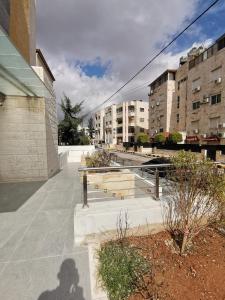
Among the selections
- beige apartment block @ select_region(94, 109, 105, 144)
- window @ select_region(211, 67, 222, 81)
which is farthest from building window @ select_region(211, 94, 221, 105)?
beige apartment block @ select_region(94, 109, 105, 144)

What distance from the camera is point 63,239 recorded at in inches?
131

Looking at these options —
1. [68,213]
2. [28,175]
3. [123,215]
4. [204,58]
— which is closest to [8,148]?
[28,175]

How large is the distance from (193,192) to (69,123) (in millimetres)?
23873

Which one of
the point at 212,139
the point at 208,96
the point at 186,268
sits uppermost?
the point at 208,96

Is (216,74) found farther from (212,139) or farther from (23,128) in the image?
(23,128)

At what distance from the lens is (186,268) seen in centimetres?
274

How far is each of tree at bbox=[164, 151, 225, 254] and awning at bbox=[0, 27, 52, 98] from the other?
3670 mm

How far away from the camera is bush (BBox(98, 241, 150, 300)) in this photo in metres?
2.35

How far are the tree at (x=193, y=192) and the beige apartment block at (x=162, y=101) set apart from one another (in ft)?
103

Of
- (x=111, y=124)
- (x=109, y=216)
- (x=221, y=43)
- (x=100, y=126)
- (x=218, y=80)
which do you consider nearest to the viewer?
(x=109, y=216)

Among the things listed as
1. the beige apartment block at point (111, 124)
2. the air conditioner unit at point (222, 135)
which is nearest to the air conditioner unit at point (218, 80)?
the air conditioner unit at point (222, 135)

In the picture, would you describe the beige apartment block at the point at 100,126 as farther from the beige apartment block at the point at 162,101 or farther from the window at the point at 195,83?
the window at the point at 195,83

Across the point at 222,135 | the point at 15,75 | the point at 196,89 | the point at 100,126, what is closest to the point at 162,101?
the point at 196,89

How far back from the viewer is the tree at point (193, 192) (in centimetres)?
309
